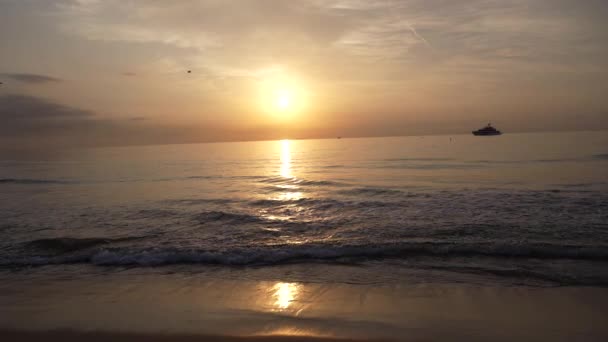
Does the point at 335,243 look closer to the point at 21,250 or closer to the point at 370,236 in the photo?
the point at 370,236

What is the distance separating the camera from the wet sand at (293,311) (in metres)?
6.13

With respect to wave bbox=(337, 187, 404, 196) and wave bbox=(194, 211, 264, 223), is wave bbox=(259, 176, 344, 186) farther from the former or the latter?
wave bbox=(194, 211, 264, 223)

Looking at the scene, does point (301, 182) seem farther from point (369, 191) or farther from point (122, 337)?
point (122, 337)

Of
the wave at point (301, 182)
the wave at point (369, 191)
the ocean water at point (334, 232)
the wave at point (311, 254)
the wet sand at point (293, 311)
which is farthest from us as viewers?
the wave at point (301, 182)

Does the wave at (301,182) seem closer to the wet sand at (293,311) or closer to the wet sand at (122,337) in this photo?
the wet sand at (293,311)

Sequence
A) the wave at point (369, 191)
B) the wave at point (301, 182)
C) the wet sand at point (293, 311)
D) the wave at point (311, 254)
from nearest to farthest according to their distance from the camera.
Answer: the wet sand at point (293, 311), the wave at point (311, 254), the wave at point (369, 191), the wave at point (301, 182)

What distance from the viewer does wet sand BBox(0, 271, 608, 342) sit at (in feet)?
20.1

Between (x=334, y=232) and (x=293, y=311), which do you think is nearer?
(x=293, y=311)

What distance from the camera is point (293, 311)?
6.98 metres

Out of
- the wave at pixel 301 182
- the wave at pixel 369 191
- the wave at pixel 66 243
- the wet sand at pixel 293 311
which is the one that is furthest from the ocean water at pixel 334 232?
the wave at pixel 301 182

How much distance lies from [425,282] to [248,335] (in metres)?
4.49

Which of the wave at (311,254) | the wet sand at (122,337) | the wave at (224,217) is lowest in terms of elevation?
the wave at (224,217)

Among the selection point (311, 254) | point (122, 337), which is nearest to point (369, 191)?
point (311, 254)

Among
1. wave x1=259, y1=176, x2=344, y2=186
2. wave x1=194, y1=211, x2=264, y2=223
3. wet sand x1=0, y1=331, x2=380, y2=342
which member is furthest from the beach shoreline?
wave x1=259, y1=176, x2=344, y2=186
